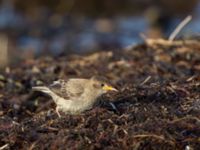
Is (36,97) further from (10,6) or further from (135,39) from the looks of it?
(10,6)

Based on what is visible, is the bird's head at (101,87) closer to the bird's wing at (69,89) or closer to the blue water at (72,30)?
the bird's wing at (69,89)

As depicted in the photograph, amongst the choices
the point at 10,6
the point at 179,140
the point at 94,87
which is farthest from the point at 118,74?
the point at 10,6

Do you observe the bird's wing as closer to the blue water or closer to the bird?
the bird

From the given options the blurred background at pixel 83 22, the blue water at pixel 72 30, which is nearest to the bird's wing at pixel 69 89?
the blurred background at pixel 83 22

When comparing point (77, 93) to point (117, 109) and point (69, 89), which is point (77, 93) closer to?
point (69, 89)

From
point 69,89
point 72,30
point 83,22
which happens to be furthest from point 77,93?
point 83,22

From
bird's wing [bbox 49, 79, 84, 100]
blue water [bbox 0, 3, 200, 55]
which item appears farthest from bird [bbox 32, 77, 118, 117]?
blue water [bbox 0, 3, 200, 55]
